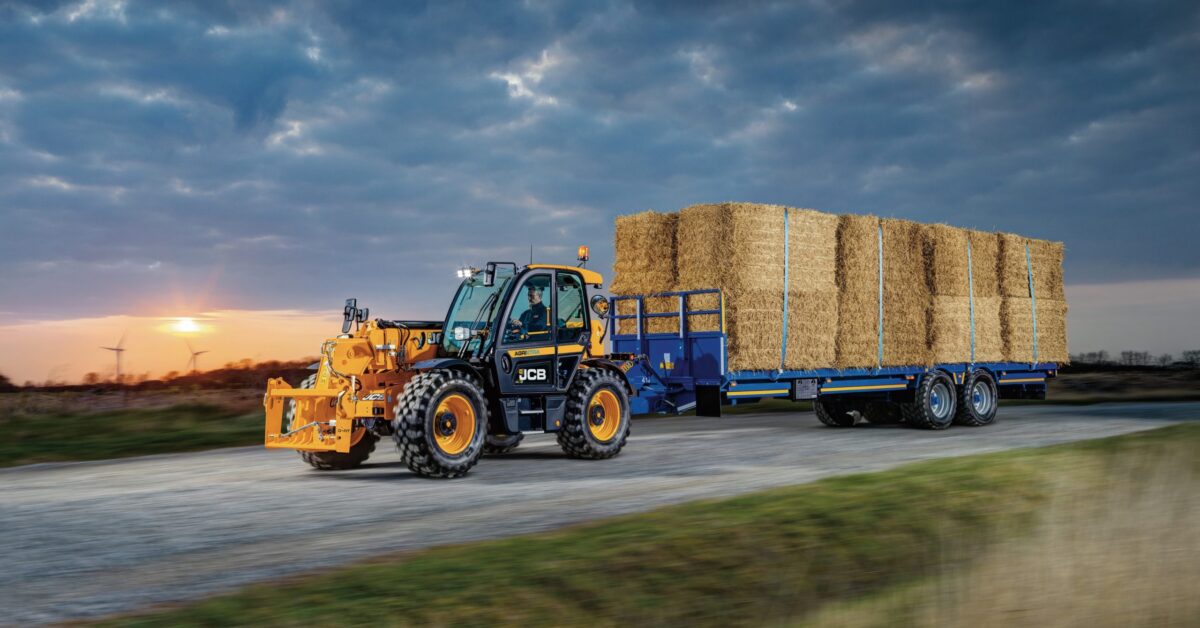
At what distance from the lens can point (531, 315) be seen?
13.6 metres

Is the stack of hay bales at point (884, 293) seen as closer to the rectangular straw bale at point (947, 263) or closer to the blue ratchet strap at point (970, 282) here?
the rectangular straw bale at point (947, 263)

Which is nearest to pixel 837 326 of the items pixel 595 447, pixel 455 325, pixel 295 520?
pixel 595 447

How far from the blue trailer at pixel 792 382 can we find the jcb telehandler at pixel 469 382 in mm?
1139

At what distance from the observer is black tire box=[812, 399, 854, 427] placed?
68.8ft

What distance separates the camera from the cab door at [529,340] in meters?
13.2

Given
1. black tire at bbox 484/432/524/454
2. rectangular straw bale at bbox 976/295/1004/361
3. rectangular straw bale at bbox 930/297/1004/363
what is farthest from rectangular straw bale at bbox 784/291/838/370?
rectangular straw bale at bbox 976/295/1004/361

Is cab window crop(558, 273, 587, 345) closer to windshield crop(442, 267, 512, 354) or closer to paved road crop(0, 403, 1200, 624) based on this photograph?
windshield crop(442, 267, 512, 354)

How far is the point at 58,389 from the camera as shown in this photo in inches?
1144

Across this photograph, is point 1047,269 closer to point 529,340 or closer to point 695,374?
point 695,374

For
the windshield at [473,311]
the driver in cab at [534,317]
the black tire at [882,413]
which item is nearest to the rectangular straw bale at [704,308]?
the driver in cab at [534,317]

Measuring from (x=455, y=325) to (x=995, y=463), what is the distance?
6.89 m

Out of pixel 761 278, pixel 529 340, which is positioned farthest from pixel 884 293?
pixel 529 340

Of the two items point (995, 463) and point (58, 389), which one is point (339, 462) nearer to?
point (995, 463)

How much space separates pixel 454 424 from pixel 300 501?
2.37 metres
